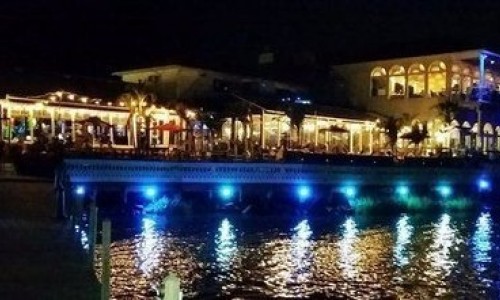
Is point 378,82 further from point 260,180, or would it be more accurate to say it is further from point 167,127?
point 260,180

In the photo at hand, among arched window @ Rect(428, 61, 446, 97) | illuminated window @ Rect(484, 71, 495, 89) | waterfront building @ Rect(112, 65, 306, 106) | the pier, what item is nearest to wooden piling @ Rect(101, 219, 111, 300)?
the pier

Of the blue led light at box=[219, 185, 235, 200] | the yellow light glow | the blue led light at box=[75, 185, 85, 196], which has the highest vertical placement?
the yellow light glow

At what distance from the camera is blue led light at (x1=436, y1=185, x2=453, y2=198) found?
41188 mm

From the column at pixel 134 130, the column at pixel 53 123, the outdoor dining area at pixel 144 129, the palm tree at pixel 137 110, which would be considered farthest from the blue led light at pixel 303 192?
the column at pixel 53 123

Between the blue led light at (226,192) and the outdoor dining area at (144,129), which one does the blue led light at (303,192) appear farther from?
the outdoor dining area at (144,129)

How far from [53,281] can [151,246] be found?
428 inches

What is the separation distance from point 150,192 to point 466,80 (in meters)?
32.3

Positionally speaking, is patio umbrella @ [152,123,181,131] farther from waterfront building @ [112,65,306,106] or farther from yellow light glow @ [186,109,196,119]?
waterfront building @ [112,65,306,106]

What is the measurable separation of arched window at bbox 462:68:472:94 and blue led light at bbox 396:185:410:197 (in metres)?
18.3

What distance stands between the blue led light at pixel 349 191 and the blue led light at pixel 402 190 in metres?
3.22

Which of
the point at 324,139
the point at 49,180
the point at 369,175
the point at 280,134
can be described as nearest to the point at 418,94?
the point at 324,139

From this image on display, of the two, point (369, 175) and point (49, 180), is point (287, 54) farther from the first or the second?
point (49, 180)

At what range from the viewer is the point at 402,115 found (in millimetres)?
56031

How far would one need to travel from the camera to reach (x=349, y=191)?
36844 mm
